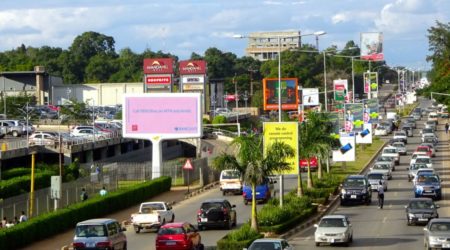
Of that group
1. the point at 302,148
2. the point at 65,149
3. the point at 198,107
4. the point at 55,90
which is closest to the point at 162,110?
the point at 198,107

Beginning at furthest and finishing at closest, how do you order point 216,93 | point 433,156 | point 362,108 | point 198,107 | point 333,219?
point 216,93 < point 433,156 < point 362,108 < point 198,107 < point 333,219

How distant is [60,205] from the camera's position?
53938mm

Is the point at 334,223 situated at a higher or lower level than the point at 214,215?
higher

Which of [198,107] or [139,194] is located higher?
[198,107]

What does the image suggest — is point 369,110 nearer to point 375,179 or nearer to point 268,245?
point 375,179

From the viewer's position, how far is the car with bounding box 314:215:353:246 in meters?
38.4

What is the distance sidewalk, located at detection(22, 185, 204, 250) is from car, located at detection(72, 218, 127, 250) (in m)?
6.65

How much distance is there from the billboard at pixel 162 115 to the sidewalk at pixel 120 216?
4.44 metres

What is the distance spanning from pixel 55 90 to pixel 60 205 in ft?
344

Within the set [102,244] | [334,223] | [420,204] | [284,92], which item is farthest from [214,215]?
[284,92]

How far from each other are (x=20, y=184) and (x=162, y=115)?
17.6 metres

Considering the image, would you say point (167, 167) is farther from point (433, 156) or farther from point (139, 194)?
point (433, 156)

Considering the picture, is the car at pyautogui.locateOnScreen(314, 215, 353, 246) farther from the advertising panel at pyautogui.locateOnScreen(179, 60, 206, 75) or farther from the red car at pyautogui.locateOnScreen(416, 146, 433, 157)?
the advertising panel at pyautogui.locateOnScreen(179, 60, 206, 75)

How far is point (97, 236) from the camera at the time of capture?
35.3 m
